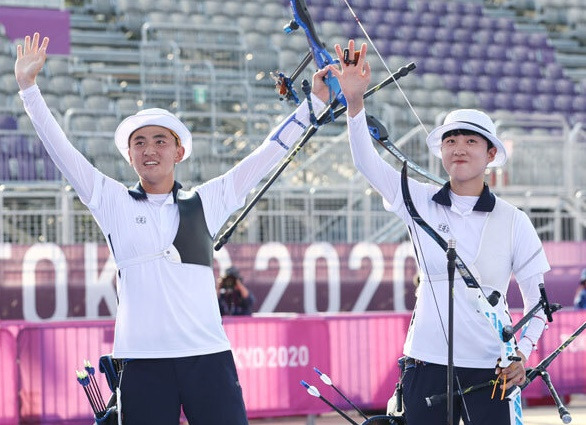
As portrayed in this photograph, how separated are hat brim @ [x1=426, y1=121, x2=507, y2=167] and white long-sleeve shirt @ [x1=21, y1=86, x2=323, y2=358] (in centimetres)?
88

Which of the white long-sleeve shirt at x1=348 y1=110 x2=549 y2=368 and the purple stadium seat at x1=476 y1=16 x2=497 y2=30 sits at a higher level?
the purple stadium seat at x1=476 y1=16 x2=497 y2=30

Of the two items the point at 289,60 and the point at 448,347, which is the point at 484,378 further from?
the point at 289,60

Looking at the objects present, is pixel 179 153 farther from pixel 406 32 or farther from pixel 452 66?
pixel 406 32

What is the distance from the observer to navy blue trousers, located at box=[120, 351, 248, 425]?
165 inches

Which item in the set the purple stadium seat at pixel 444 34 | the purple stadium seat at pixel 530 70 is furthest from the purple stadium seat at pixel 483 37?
the purple stadium seat at pixel 530 70

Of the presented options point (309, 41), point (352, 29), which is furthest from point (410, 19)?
point (309, 41)

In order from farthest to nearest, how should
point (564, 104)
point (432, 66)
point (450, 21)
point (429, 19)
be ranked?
point (450, 21) → point (429, 19) → point (564, 104) → point (432, 66)

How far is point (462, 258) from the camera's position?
431cm

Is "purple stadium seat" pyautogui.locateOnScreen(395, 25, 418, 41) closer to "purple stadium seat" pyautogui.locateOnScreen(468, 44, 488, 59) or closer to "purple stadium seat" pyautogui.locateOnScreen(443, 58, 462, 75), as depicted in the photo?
"purple stadium seat" pyautogui.locateOnScreen(443, 58, 462, 75)

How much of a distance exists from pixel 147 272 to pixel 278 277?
10.5m

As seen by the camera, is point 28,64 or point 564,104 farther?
point 564,104

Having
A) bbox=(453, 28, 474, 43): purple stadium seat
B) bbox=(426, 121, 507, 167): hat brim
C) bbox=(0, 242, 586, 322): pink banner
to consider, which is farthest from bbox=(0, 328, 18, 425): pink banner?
bbox=(453, 28, 474, 43): purple stadium seat

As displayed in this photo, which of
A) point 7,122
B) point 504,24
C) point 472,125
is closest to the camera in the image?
point 472,125

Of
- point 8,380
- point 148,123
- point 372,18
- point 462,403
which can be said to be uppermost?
point 372,18
